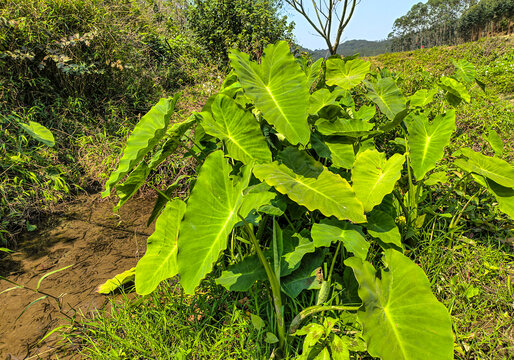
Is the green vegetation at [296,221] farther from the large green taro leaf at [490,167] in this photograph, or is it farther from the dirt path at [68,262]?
the dirt path at [68,262]

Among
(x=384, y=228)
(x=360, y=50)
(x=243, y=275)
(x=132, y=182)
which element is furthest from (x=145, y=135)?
(x=360, y=50)

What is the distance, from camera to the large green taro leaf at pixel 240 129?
1.32m

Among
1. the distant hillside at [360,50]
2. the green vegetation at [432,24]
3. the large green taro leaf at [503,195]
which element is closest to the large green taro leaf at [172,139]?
the large green taro leaf at [503,195]

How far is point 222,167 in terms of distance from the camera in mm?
1011

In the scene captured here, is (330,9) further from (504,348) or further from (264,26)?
(504,348)

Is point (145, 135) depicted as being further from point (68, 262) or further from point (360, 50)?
point (360, 50)

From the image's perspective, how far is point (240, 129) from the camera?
4.40 ft

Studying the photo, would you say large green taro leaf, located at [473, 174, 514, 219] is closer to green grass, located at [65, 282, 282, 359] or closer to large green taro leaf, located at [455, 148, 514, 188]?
large green taro leaf, located at [455, 148, 514, 188]

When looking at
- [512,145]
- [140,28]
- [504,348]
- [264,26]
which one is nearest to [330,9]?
[264,26]

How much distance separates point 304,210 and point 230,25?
4204mm

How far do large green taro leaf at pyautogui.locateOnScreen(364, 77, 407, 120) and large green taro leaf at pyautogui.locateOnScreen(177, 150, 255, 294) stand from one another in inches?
44.9

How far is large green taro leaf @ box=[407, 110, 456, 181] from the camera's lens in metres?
1.36

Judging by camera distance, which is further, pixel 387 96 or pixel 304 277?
pixel 387 96

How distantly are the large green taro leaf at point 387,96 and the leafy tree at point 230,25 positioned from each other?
2880 millimetres
